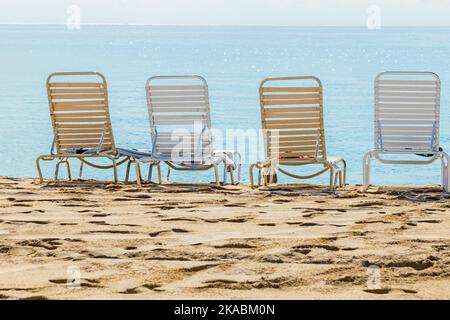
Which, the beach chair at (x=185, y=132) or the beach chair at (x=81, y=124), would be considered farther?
the beach chair at (x=81, y=124)

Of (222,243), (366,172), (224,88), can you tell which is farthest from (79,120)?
(224,88)

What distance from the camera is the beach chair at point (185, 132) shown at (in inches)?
325

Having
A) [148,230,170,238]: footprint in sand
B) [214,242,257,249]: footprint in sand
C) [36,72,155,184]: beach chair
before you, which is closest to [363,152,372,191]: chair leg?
[36,72,155,184]: beach chair

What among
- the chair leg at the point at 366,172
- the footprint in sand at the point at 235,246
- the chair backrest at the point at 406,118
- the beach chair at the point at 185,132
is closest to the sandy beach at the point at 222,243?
the footprint in sand at the point at 235,246

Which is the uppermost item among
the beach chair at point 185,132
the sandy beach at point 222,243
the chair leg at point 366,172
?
the beach chair at point 185,132

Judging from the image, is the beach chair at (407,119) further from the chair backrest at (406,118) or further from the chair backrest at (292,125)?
the chair backrest at (292,125)

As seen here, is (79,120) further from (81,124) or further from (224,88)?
(224,88)

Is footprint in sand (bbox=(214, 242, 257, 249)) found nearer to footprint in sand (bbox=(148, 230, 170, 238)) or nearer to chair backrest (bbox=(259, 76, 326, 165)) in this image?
footprint in sand (bbox=(148, 230, 170, 238))

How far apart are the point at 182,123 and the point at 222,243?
2.88 metres

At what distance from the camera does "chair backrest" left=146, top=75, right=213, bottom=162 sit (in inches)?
326

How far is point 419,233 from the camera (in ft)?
19.4

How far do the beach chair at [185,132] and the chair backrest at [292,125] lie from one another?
0.45m

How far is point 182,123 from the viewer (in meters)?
8.34

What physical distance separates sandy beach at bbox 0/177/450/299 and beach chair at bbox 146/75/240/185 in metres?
0.33
